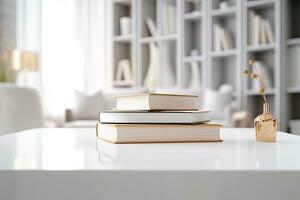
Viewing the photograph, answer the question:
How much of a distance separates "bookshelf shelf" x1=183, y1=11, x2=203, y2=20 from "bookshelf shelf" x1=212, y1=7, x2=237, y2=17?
0.18 m

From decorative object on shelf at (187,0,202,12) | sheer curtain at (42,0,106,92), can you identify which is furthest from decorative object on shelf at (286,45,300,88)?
sheer curtain at (42,0,106,92)

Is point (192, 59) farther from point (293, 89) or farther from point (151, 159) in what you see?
point (151, 159)

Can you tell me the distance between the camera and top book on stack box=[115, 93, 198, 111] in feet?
3.16

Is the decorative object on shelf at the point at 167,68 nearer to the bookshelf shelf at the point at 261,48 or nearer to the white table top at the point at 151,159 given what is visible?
the bookshelf shelf at the point at 261,48

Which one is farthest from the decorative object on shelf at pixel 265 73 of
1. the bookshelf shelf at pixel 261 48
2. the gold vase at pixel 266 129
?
the gold vase at pixel 266 129

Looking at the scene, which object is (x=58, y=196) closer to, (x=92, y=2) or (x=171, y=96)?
(x=171, y=96)

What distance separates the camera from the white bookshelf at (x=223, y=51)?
4.20 meters

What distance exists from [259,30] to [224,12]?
18.5 inches

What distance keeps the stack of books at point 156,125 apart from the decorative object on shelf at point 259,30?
353 cm

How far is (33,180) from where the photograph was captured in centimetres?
55

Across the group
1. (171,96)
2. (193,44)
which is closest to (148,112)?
(171,96)

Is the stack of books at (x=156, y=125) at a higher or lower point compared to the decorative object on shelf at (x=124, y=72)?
lower

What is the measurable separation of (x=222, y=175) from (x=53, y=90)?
536 centimetres

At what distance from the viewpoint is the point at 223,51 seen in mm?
4652
